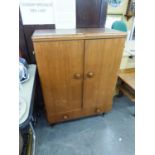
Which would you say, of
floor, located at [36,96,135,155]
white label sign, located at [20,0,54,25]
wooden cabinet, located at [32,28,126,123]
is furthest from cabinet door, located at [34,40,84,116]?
white label sign, located at [20,0,54,25]

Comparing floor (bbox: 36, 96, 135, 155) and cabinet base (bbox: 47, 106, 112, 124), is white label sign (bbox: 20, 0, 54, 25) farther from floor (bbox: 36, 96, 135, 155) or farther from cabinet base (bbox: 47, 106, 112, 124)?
floor (bbox: 36, 96, 135, 155)

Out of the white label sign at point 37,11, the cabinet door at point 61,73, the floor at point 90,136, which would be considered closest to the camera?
the cabinet door at point 61,73

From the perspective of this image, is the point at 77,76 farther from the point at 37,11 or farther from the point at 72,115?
the point at 37,11

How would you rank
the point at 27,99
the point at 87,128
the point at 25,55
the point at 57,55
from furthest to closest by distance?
the point at 87,128 < the point at 25,55 < the point at 57,55 < the point at 27,99

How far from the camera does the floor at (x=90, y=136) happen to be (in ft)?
4.38

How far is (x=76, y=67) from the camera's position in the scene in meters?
1.18

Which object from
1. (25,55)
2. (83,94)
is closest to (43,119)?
(83,94)

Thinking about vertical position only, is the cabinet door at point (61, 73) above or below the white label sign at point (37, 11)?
below

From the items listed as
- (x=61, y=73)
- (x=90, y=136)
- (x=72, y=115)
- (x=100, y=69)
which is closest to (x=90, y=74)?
(x=100, y=69)

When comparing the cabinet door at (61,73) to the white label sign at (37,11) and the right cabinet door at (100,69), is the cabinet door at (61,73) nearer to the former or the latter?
the right cabinet door at (100,69)

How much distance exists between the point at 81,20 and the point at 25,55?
717 millimetres

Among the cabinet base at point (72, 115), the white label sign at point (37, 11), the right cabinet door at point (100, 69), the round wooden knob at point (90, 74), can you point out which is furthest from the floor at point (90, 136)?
the white label sign at point (37, 11)

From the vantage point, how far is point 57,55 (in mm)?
1077
